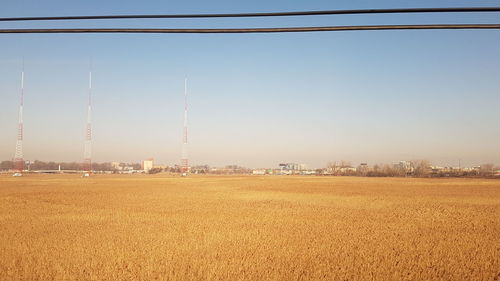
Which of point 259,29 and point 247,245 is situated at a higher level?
point 259,29

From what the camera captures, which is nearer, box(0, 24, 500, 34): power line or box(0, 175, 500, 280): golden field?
box(0, 24, 500, 34): power line

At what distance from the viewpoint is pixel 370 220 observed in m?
27.6

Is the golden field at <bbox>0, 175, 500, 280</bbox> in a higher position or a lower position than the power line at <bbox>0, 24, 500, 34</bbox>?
lower

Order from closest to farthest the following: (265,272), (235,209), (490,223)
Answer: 1. (265,272)
2. (490,223)
3. (235,209)

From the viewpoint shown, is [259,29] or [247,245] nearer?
[259,29]

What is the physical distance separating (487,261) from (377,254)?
160 inches

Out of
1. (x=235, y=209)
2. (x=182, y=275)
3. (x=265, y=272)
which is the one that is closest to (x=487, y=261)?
(x=265, y=272)

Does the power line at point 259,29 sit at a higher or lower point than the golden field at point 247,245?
higher

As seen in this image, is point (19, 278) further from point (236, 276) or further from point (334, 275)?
point (334, 275)

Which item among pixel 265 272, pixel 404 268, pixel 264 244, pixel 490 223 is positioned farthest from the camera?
pixel 490 223

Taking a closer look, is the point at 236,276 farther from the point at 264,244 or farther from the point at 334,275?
the point at 264,244

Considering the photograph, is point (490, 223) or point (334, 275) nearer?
point (334, 275)

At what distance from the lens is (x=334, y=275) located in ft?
43.0

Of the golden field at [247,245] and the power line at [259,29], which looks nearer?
the power line at [259,29]
